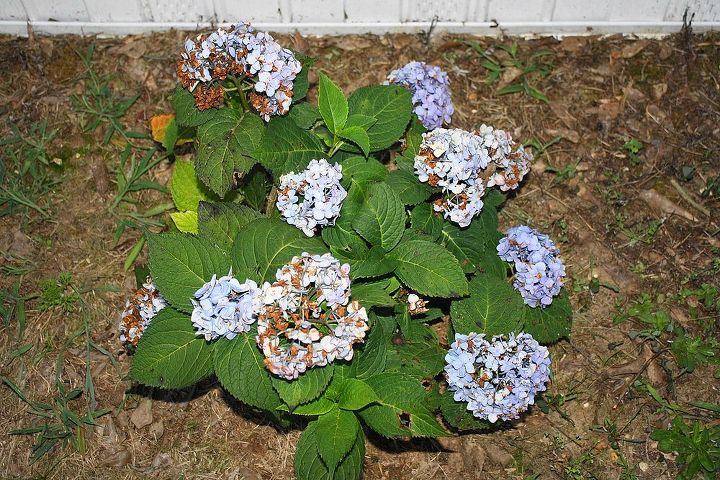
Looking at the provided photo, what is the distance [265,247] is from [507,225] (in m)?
1.50

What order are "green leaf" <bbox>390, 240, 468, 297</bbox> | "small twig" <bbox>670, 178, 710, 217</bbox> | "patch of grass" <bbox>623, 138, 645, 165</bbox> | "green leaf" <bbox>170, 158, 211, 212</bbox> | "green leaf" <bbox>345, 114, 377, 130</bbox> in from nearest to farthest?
"green leaf" <bbox>390, 240, 468, 297</bbox> < "green leaf" <bbox>345, 114, 377, 130</bbox> < "green leaf" <bbox>170, 158, 211, 212</bbox> < "small twig" <bbox>670, 178, 710, 217</bbox> < "patch of grass" <bbox>623, 138, 645, 165</bbox>

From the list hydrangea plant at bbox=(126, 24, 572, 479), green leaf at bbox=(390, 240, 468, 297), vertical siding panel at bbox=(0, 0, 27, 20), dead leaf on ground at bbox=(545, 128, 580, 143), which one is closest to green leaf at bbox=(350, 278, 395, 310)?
hydrangea plant at bbox=(126, 24, 572, 479)

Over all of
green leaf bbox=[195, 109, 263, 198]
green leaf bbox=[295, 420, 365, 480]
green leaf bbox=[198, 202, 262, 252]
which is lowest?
green leaf bbox=[295, 420, 365, 480]

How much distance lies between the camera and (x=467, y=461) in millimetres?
3012

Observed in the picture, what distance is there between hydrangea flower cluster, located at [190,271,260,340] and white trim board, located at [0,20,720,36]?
2250mm

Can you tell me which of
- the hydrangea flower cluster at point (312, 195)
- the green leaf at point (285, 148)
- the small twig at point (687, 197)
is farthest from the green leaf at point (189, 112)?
the small twig at point (687, 197)

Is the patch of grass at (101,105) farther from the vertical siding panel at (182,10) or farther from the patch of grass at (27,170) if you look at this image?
the vertical siding panel at (182,10)

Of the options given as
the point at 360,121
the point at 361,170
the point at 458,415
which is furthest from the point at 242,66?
the point at 458,415

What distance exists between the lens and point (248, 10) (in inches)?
159

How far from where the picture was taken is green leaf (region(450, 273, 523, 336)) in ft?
9.12

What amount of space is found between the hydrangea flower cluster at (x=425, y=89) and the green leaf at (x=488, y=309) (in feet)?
2.49

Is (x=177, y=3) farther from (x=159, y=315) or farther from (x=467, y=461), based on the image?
(x=467, y=461)

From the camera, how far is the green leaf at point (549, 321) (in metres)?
2.93

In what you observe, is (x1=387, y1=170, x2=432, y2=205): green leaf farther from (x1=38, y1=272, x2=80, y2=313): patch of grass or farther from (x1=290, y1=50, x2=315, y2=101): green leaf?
(x1=38, y1=272, x2=80, y2=313): patch of grass
